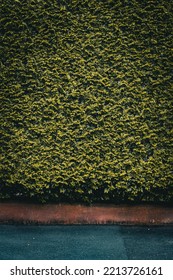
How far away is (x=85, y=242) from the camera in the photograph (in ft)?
14.1

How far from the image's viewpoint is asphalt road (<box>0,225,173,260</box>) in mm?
3881

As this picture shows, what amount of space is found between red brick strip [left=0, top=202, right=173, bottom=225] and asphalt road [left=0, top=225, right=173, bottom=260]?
9cm

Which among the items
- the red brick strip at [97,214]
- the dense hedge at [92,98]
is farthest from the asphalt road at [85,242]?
the dense hedge at [92,98]

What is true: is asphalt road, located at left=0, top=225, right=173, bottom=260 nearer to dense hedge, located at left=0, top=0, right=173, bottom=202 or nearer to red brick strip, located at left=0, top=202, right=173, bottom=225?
red brick strip, located at left=0, top=202, right=173, bottom=225

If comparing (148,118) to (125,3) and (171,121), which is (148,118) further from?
(125,3)

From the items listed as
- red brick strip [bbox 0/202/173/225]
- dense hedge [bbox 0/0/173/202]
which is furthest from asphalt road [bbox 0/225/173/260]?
dense hedge [bbox 0/0/173/202]

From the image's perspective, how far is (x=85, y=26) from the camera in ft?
15.7

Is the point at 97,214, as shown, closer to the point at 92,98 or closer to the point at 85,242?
the point at 85,242

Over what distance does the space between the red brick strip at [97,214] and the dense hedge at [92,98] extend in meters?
0.22

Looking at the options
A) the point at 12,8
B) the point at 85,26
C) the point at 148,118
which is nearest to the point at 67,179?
the point at 148,118

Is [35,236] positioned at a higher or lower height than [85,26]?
lower
